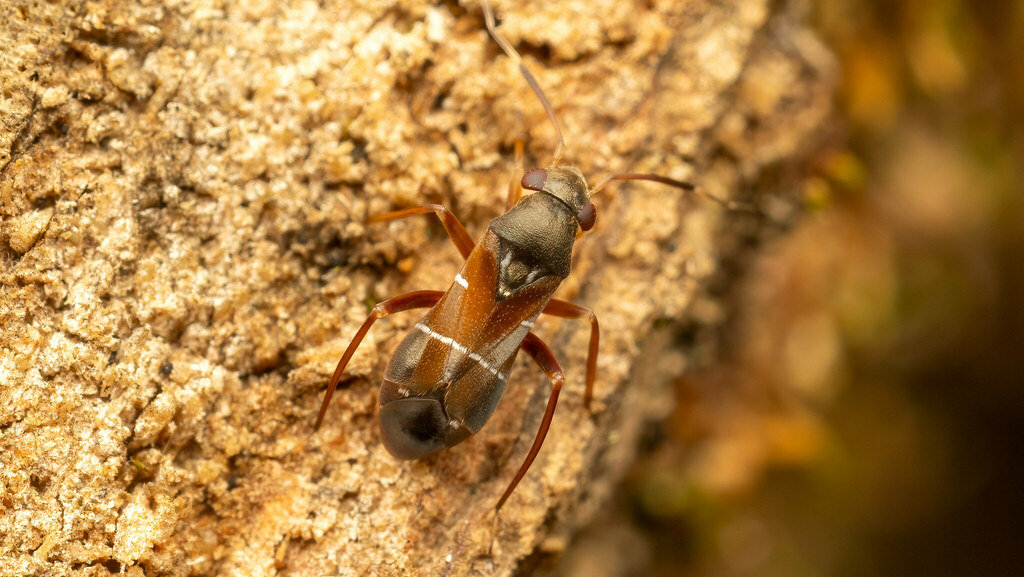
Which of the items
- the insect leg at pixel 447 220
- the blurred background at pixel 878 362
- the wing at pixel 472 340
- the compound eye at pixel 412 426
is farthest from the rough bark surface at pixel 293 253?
the blurred background at pixel 878 362

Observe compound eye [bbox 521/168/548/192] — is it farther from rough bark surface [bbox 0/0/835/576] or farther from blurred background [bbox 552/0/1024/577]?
blurred background [bbox 552/0/1024/577]

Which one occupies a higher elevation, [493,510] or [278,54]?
[278,54]


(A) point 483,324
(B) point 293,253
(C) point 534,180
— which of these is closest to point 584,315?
(A) point 483,324

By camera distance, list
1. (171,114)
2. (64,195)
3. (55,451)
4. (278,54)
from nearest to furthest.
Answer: (55,451)
(64,195)
(171,114)
(278,54)

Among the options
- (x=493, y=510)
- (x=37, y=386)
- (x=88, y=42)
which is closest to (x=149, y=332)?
(x=37, y=386)

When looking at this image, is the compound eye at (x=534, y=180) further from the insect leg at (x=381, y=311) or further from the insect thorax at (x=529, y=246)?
the insect leg at (x=381, y=311)

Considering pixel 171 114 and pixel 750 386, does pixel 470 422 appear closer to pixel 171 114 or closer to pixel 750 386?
pixel 171 114

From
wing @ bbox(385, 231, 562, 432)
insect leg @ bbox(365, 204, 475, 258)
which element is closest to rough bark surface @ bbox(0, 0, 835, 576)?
insect leg @ bbox(365, 204, 475, 258)
